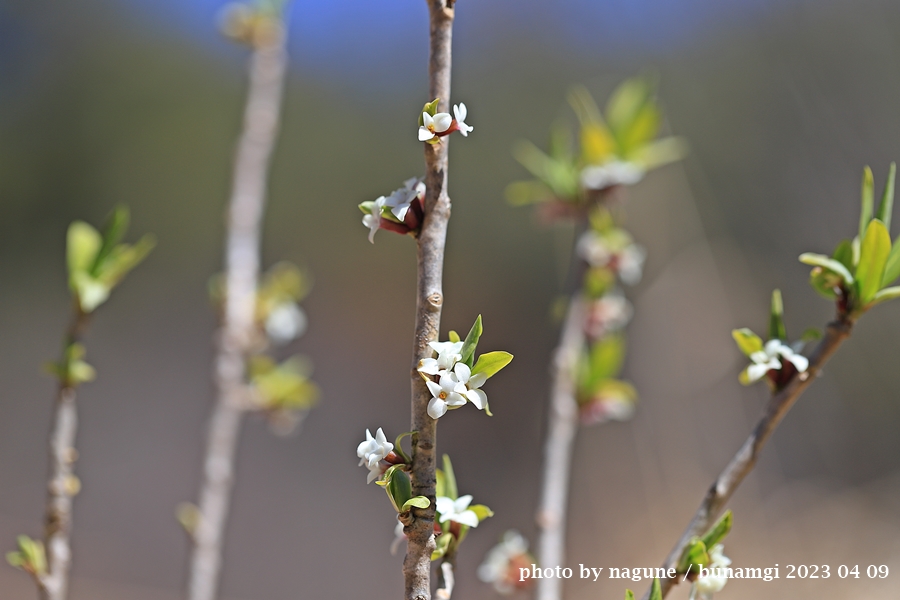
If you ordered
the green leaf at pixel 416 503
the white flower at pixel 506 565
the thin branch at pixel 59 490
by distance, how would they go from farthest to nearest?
1. the white flower at pixel 506 565
2. the thin branch at pixel 59 490
3. the green leaf at pixel 416 503

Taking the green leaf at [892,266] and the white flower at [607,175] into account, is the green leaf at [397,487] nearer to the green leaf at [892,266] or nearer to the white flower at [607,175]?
the green leaf at [892,266]

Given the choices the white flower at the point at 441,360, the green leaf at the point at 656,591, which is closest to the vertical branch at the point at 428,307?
the white flower at the point at 441,360

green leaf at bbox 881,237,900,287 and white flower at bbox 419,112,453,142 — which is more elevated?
white flower at bbox 419,112,453,142

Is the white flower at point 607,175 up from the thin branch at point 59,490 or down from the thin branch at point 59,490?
up

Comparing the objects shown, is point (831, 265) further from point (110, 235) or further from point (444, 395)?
point (110, 235)

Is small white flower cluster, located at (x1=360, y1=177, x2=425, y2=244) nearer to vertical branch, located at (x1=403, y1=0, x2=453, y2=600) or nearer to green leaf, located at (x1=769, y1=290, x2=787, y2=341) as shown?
vertical branch, located at (x1=403, y1=0, x2=453, y2=600)

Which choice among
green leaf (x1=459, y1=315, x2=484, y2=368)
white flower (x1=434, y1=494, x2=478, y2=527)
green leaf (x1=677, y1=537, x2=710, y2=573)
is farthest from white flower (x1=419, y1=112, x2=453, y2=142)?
green leaf (x1=677, y1=537, x2=710, y2=573)

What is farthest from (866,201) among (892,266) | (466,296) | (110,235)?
(466,296)
